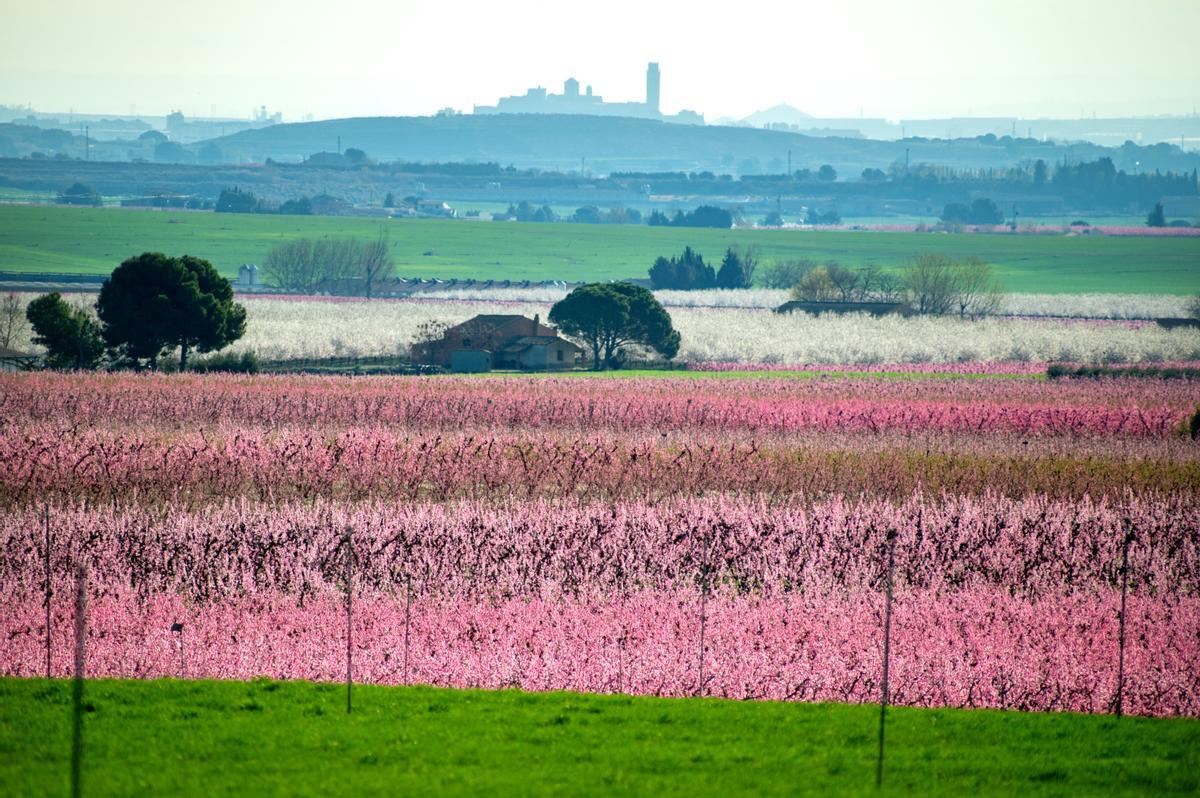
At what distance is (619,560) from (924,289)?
4240 inches

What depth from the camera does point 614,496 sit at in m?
32.8

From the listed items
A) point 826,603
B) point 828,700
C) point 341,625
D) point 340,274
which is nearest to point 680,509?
point 826,603

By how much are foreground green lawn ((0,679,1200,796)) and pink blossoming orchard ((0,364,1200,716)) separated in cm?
196

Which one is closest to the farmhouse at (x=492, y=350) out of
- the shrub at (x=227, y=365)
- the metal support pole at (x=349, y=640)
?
the shrub at (x=227, y=365)

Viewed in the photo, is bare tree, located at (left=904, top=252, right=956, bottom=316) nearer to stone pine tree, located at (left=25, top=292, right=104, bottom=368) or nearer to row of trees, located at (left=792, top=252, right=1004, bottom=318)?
row of trees, located at (left=792, top=252, right=1004, bottom=318)

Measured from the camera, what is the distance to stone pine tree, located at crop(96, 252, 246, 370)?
67500 mm

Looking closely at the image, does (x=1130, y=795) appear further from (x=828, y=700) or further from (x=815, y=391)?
(x=815, y=391)

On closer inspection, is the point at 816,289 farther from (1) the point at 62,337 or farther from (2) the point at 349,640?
(2) the point at 349,640

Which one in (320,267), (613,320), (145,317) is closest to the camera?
(145,317)

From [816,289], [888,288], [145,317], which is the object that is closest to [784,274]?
[888,288]

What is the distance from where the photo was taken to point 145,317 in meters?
68.1

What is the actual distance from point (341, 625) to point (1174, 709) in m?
11.1

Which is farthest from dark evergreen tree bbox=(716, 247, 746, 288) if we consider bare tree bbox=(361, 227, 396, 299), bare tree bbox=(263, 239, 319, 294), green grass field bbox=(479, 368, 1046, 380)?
green grass field bbox=(479, 368, 1046, 380)

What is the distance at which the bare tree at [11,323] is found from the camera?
86.9 meters
